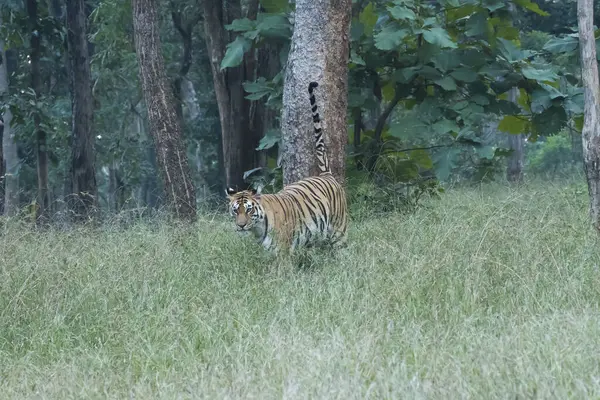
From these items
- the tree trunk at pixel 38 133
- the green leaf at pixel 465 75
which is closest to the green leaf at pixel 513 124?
the green leaf at pixel 465 75

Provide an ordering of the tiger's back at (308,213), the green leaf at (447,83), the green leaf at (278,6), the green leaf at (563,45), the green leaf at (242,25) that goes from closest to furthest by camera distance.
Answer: the tiger's back at (308,213) < the green leaf at (563,45) < the green leaf at (447,83) < the green leaf at (242,25) < the green leaf at (278,6)

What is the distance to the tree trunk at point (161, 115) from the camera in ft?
38.7

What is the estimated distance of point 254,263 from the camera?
8.66 metres

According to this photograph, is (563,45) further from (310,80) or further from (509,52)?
(310,80)

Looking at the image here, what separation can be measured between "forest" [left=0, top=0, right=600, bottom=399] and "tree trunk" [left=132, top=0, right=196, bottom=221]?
2 centimetres

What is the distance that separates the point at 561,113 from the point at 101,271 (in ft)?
21.9

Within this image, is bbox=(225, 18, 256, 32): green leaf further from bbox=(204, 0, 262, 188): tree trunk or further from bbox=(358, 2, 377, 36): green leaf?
bbox=(204, 0, 262, 188): tree trunk

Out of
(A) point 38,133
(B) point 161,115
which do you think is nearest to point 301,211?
(B) point 161,115

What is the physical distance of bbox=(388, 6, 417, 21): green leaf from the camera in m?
12.2

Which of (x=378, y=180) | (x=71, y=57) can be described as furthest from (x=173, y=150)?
(x=71, y=57)

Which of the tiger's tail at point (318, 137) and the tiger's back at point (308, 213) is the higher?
the tiger's tail at point (318, 137)

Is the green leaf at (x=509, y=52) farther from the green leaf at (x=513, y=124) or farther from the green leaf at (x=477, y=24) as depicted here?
the green leaf at (x=513, y=124)

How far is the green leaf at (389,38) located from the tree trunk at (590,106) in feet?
9.80

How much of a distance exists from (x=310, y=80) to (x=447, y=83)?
2.39m
